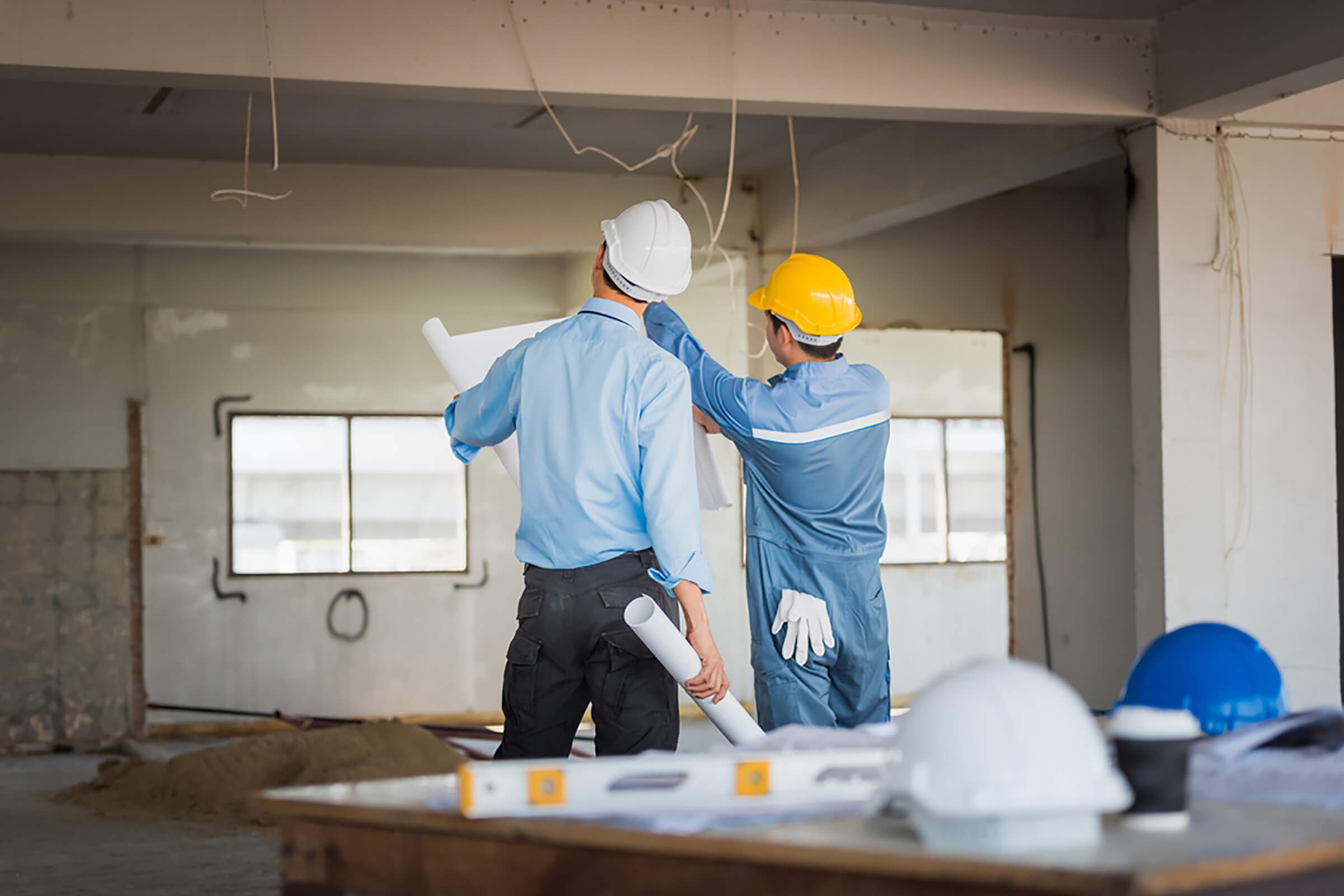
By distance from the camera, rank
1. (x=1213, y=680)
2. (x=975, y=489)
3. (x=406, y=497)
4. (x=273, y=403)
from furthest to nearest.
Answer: (x=975, y=489) → (x=406, y=497) → (x=273, y=403) → (x=1213, y=680)

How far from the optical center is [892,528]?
36.6 ft

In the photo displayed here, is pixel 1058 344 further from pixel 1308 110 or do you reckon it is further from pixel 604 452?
pixel 604 452

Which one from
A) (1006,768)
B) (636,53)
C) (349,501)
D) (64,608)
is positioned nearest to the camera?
(1006,768)

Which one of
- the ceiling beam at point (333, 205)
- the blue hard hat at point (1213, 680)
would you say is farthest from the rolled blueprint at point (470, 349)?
the ceiling beam at point (333, 205)

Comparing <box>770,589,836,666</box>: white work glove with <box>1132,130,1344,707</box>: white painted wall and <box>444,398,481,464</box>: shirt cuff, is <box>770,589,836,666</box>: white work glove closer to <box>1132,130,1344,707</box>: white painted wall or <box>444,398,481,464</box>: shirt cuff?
<box>444,398,481,464</box>: shirt cuff

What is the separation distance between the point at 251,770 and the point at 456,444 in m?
3.64

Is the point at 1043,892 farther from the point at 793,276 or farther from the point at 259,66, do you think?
the point at 259,66

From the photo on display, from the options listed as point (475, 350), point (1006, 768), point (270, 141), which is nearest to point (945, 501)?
point (270, 141)

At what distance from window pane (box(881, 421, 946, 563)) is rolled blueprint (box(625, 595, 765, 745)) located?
27.2ft

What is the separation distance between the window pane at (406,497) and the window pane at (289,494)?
123 mm

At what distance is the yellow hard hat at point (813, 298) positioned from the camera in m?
3.63

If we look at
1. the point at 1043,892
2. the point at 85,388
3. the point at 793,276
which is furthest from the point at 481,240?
the point at 1043,892

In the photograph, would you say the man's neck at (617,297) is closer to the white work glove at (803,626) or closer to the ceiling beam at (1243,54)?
the white work glove at (803,626)

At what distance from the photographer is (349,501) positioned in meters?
9.12
